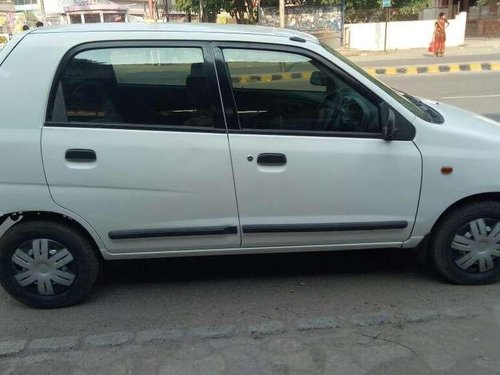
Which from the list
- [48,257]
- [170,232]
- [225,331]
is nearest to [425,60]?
[170,232]

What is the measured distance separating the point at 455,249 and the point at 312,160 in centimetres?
114

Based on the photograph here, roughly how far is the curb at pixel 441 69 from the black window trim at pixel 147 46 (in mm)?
14024

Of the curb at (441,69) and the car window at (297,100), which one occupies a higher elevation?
the car window at (297,100)

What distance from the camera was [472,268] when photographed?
3588 millimetres

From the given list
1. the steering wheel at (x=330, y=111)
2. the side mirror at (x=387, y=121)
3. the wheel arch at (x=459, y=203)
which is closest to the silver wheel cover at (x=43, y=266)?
the steering wheel at (x=330, y=111)

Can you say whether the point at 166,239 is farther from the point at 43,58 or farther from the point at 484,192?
the point at 484,192

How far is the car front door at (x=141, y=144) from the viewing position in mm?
3191

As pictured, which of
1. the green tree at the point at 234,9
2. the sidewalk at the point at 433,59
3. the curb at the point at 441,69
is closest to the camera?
the curb at the point at 441,69

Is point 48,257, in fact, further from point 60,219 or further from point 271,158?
point 271,158

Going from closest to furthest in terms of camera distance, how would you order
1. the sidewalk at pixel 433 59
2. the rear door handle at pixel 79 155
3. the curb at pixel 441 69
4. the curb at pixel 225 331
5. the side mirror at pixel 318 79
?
the curb at pixel 225 331, the rear door handle at pixel 79 155, the side mirror at pixel 318 79, the curb at pixel 441 69, the sidewalk at pixel 433 59

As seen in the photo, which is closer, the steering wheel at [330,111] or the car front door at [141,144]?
the car front door at [141,144]

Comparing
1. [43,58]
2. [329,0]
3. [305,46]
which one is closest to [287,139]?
[305,46]

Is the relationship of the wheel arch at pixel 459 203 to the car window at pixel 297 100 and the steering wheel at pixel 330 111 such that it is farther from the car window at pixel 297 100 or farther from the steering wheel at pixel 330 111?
the steering wheel at pixel 330 111

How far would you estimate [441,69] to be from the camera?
1675cm
